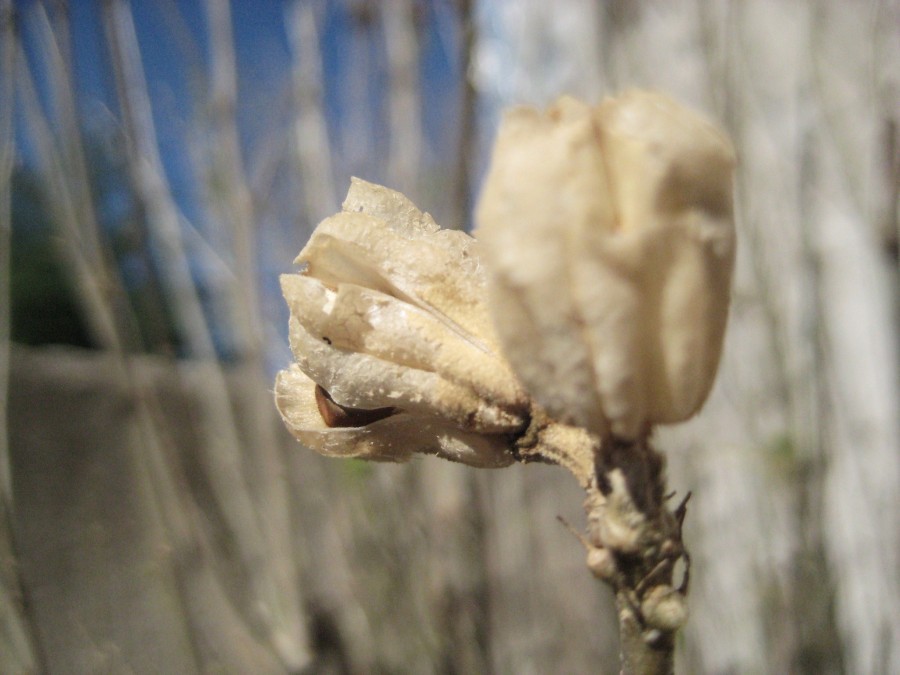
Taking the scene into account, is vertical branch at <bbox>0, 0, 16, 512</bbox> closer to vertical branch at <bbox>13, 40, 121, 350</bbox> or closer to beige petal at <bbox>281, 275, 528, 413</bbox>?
vertical branch at <bbox>13, 40, 121, 350</bbox>

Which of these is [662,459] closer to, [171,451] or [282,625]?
[171,451]

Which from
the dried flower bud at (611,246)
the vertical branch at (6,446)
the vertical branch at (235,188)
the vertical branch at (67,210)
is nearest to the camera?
the dried flower bud at (611,246)

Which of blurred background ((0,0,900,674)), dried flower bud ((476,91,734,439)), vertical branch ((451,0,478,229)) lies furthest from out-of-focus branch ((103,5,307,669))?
dried flower bud ((476,91,734,439))

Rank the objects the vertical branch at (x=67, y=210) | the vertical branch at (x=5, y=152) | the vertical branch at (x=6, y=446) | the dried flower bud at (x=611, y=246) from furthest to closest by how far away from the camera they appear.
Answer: the vertical branch at (x=67, y=210)
the vertical branch at (x=5, y=152)
the vertical branch at (x=6, y=446)
the dried flower bud at (x=611, y=246)

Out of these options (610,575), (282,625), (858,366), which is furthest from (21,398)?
(858,366)

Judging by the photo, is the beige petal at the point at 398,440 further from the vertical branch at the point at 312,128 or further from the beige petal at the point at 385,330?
the vertical branch at the point at 312,128

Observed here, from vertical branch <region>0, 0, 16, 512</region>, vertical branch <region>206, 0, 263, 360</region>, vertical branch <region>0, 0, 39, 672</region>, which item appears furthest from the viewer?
vertical branch <region>206, 0, 263, 360</region>

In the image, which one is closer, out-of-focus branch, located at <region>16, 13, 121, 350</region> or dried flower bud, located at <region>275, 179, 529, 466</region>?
dried flower bud, located at <region>275, 179, 529, 466</region>

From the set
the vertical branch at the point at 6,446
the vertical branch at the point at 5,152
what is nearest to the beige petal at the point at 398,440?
the vertical branch at the point at 6,446
